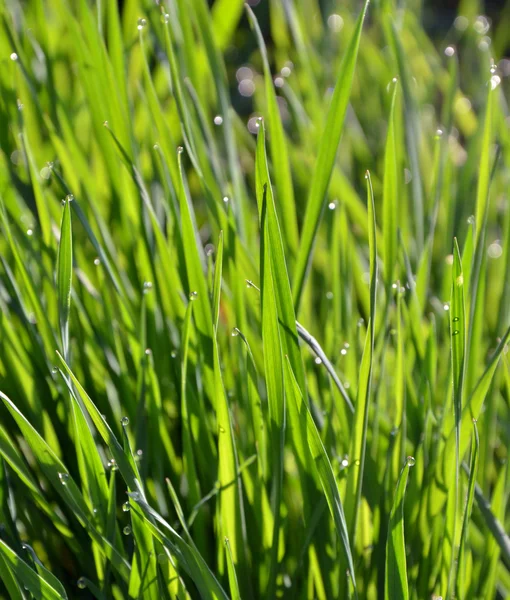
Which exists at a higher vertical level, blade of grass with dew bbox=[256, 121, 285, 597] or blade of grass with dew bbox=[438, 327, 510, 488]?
blade of grass with dew bbox=[256, 121, 285, 597]

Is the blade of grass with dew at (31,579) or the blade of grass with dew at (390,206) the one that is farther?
the blade of grass with dew at (390,206)

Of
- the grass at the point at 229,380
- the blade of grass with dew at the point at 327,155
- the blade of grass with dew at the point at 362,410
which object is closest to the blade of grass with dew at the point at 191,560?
the grass at the point at 229,380

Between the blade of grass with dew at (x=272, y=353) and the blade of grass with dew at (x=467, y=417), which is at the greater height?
the blade of grass with dew at (x=272, y=353)

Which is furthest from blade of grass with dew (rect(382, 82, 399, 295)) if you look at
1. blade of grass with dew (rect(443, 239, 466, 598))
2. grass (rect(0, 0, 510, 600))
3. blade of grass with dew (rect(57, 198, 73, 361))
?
blade of grass with dew (rect(57, 198, 73, 361))

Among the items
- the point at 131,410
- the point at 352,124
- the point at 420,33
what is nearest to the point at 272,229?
the point at 131,410

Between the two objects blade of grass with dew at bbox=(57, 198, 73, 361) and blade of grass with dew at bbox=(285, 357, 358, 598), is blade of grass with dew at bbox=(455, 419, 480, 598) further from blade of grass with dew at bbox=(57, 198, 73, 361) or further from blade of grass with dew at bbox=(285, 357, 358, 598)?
blade of grass with dew at bbox=(57, 198, 73, 361)

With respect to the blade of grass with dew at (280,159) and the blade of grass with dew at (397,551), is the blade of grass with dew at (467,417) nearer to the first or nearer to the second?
the blade of grass with dew at (397,551)

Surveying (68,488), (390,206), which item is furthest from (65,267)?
(390,206)
